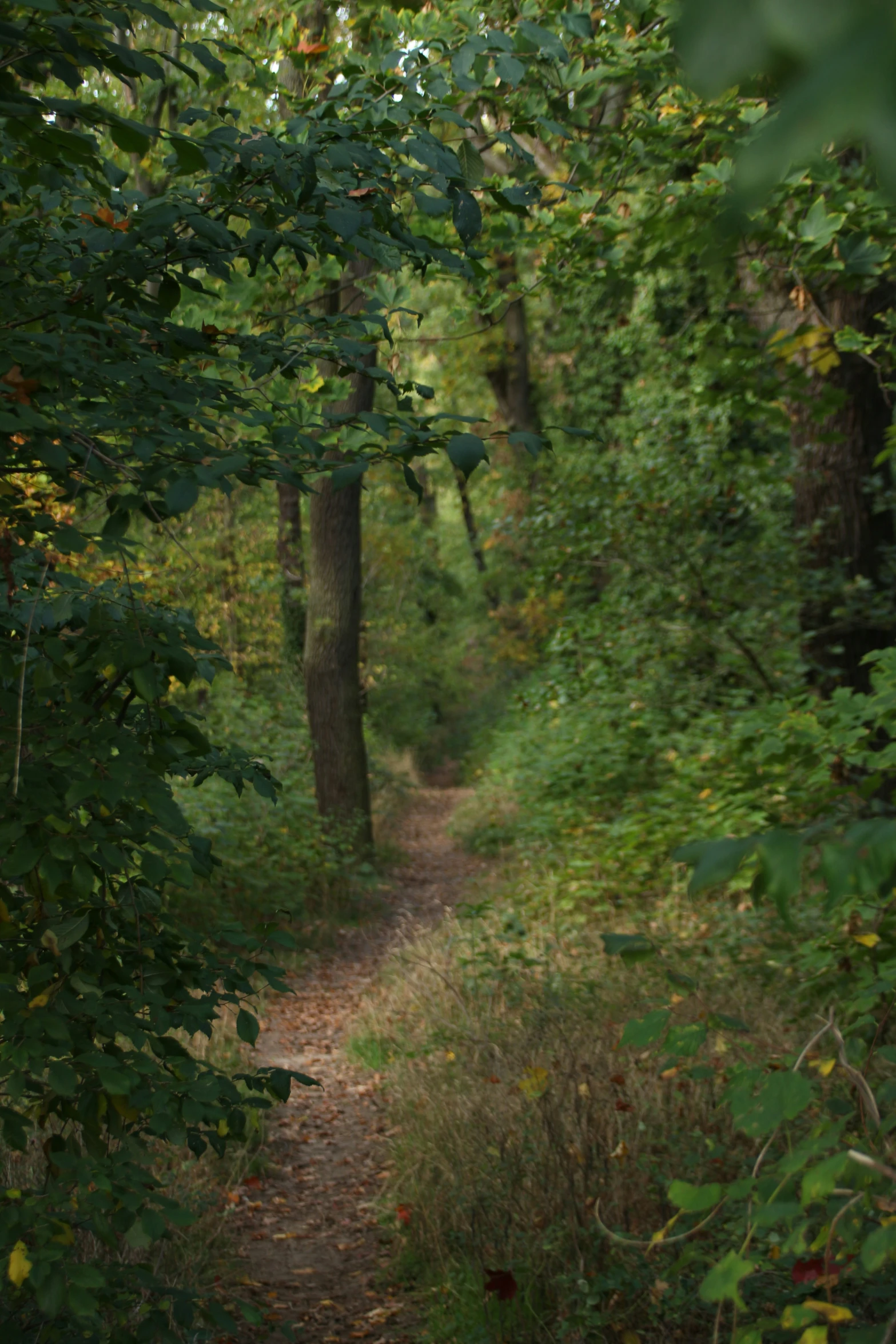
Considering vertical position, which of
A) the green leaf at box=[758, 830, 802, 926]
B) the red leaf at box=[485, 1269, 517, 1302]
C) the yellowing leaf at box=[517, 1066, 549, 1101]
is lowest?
the red leaf at box=[485, 1269, 517, 1302]

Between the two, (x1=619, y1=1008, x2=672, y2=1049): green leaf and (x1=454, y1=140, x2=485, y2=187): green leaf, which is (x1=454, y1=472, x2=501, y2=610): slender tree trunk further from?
(x1=619, y1=1008, x2=672, y2=1049): green leaf

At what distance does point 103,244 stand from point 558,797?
8.49 metres

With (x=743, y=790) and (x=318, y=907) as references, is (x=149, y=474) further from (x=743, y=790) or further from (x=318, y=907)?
(x=318, y=907)

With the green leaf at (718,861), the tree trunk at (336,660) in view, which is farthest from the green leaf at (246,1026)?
the tree trunk at (336,660)

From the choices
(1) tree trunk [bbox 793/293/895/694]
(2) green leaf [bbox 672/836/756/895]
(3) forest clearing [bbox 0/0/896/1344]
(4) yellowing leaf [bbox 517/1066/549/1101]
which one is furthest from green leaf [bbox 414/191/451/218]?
(1) tree trunk [bbox 793/293/895/694]

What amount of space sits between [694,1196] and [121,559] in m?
1.74

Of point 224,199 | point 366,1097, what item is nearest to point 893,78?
point 224,199

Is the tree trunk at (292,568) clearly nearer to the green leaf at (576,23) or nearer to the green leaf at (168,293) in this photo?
the green leaf at (576,23)

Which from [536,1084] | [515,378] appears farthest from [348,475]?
[515,378]

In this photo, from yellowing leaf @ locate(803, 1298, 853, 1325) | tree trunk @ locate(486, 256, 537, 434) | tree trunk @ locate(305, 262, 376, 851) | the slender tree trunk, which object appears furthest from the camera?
the slender tree trunk

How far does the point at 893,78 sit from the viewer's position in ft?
1.67

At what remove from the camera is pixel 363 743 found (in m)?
10.4

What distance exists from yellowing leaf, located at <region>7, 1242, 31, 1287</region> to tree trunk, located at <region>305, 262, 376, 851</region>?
313 inches

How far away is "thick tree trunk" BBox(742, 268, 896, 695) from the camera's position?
23.1 feet
